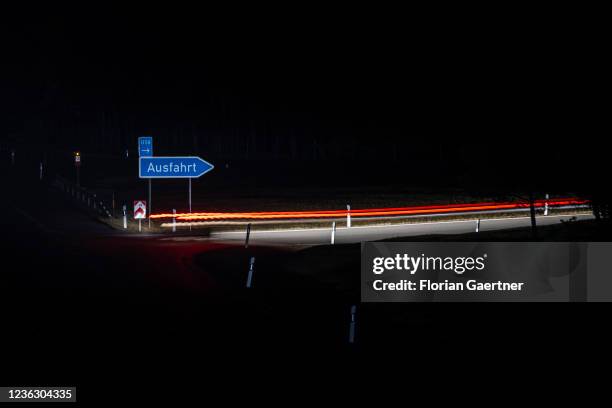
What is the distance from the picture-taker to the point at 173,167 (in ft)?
128

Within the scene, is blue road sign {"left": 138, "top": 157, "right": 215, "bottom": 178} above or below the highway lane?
above

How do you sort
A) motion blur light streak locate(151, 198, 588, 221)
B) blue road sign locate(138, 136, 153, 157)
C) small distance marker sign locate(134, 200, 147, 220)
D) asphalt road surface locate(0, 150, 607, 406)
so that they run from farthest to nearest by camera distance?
motion blur light streak locate(151, 198, 588, 221) < blue road sign locate(138, 136, 153, 157) < small distance marker sign locate(134, 200, 147, 220) < asphalt road surface locate(0, 150, 607, 406)

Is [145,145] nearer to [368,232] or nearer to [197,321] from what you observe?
[368,232]

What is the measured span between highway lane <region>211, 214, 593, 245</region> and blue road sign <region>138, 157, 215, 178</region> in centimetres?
293

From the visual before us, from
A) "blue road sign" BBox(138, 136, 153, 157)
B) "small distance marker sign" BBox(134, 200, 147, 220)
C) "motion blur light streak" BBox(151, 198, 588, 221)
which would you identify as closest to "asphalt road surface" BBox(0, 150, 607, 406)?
"small distance marker sign" BBox(134, 200, 147, 220)

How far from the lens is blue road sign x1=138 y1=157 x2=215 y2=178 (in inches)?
1510

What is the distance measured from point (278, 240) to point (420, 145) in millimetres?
76287

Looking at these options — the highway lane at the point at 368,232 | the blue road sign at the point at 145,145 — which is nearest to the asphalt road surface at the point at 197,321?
the highway lane at the point at 368,232

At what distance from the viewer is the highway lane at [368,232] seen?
1345 inches

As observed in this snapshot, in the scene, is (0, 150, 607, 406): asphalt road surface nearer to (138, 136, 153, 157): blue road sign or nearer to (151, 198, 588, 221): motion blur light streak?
(138, 136, 153, 157): blue road sign

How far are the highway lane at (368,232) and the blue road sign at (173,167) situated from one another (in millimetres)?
2926

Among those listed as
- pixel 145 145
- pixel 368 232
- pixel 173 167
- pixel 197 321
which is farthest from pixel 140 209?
pixel 197 321

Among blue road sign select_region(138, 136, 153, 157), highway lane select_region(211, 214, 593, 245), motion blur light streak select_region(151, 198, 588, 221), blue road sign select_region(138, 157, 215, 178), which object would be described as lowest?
highway lane select_region(211, 214, 593, 245)

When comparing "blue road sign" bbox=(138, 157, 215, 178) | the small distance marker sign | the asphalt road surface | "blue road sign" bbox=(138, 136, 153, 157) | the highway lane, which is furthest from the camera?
"blue road sign" bbox=(138, 136, 153, 157)
